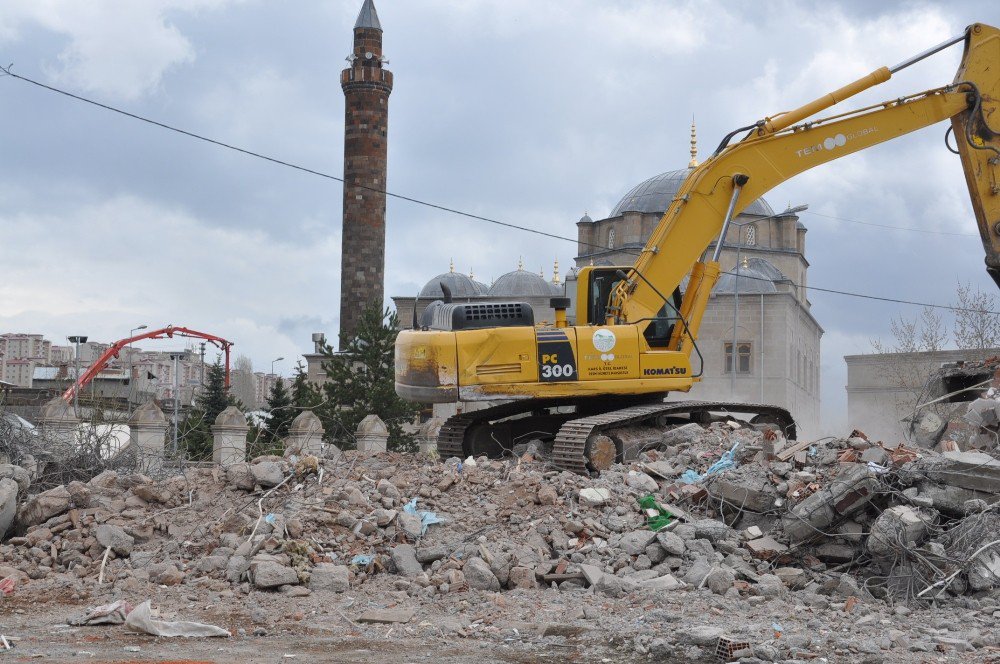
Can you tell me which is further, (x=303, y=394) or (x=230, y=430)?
(x=303, y=394)

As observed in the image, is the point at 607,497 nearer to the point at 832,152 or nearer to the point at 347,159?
the point at 832,152

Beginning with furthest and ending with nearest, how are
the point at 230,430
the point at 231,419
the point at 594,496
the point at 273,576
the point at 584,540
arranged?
the point at 231,419
the point at 230,430
the point at 594,496
the point at 584,540
the point at 273,576

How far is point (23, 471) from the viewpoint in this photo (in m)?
11.1

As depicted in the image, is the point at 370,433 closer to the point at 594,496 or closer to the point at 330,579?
the point at 594,496

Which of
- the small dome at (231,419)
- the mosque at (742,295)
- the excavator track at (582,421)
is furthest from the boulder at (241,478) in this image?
the mosque at (742,295)

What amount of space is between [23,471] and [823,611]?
7358mm

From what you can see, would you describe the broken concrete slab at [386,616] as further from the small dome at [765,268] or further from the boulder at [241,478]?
the small dome at [765,268]

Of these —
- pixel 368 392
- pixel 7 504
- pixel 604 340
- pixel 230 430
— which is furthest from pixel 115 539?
pixel 368 392

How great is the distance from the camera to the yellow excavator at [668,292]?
12.1 meters

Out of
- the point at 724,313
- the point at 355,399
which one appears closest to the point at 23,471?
the point at 355,399

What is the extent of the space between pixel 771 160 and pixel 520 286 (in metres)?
40.9

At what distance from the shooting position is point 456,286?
180ft

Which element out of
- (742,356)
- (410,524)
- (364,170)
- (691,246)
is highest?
(364,170)

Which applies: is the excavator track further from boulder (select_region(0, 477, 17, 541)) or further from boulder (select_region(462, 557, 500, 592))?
boulder (select_region(0, 477, 17, 541))
